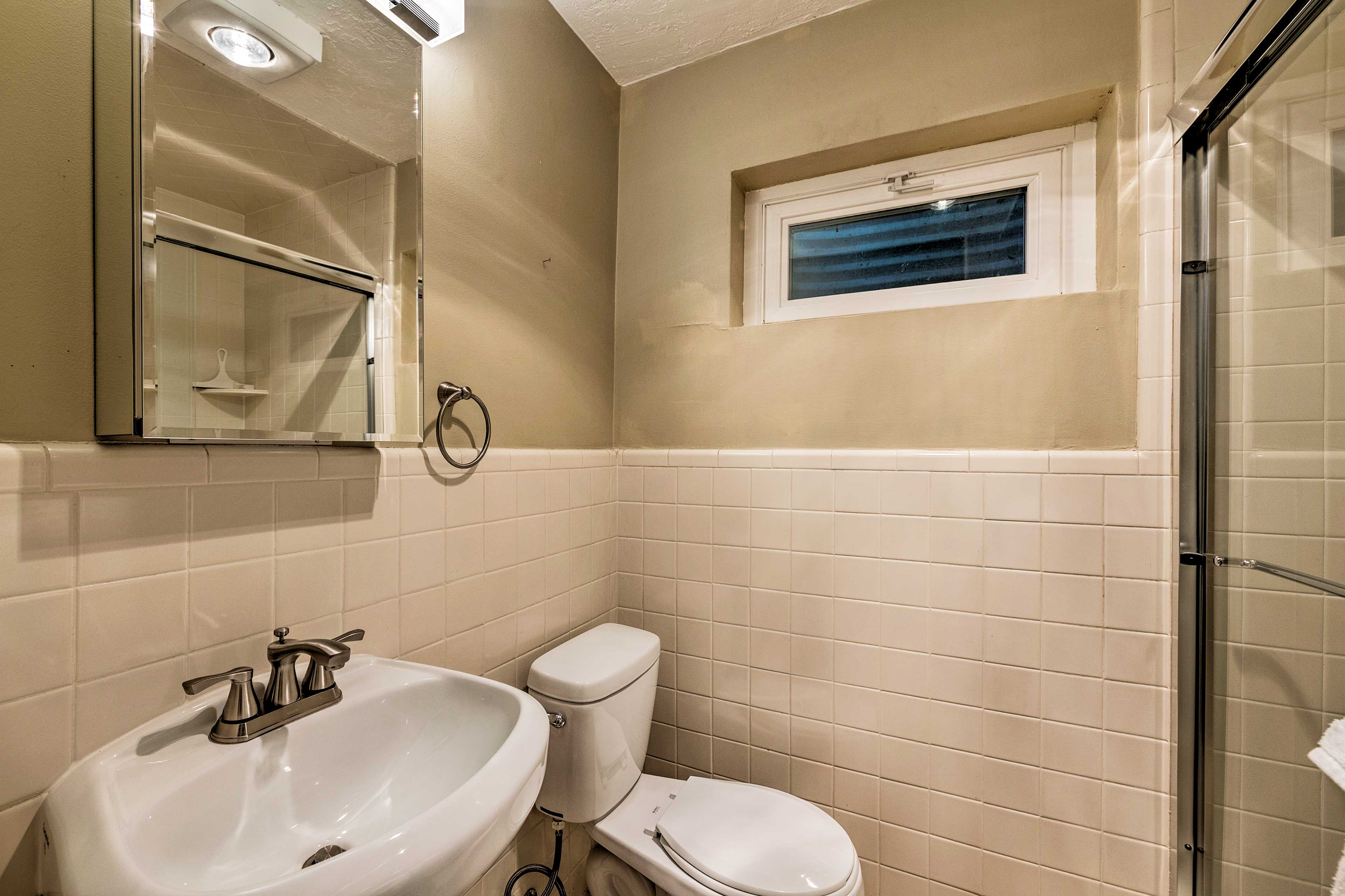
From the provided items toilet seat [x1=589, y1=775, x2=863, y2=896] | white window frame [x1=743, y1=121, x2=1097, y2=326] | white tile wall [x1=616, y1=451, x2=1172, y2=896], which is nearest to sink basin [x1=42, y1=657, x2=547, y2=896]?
toilet seat [x1=589, y1=775, x2=863, y2=896]

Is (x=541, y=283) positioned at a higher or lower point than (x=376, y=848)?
higher

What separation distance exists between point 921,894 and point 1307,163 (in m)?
1.58

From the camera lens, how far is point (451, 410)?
116 cm

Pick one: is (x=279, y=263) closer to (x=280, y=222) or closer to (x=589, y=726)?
(x=280, y=222)

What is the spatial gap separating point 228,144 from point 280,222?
104 mm

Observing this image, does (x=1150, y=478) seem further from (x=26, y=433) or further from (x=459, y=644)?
(x=26, y=433)

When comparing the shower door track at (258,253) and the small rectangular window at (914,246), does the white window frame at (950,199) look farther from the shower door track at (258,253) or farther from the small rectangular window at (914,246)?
the shower door track at (258,253)

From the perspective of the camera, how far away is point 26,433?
23.8 inches

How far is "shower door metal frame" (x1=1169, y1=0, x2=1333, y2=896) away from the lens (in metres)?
1.10

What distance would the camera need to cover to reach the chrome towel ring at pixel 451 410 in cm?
112

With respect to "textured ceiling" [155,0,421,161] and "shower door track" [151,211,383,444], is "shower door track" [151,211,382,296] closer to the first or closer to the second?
"shower door track" [151,211,383,444]

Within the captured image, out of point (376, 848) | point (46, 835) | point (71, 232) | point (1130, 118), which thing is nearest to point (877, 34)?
point (1130, 118)

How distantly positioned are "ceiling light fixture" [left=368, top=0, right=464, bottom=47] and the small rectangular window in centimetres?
97

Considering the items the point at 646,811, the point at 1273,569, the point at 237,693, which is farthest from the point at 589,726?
the point at 1273,569
